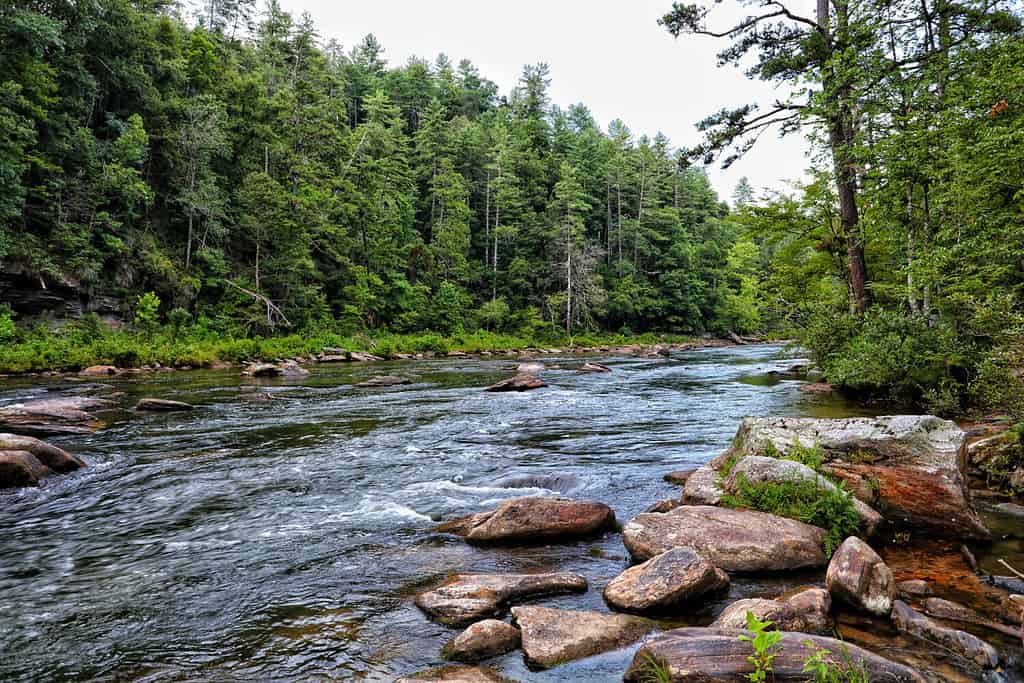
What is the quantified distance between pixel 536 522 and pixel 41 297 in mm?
27499

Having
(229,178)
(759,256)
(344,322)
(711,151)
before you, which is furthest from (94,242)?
(759,256)

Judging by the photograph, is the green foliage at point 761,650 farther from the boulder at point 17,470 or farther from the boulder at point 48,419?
the boulder at point 48,419

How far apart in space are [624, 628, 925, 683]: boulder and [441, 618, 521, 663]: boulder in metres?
0.78

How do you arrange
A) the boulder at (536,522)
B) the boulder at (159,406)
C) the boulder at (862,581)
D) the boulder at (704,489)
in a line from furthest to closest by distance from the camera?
the boulder at (159,406), the boulder at (704,489), the boulder at (536,522), the boulder at (862,581)

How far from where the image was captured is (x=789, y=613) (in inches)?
141

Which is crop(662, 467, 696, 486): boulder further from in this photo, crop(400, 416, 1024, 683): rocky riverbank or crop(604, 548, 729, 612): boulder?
crop(604, 548, 729, 612): boulder

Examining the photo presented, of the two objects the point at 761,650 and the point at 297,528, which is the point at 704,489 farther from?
the point at 297,528

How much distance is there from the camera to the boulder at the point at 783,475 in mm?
5082

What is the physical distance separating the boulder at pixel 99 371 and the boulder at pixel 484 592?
822 inches

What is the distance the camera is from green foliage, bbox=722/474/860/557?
4957mm

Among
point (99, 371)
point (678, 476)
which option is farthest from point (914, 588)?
point (99, 371)

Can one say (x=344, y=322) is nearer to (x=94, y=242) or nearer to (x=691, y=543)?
(x=94, y=242)

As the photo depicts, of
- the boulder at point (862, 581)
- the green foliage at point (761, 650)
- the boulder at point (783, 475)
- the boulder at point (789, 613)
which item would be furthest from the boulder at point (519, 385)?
the green foliage at point (761, 650)

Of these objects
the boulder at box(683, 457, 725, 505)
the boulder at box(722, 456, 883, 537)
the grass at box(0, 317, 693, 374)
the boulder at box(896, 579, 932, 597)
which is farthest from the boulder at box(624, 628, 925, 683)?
the grass at box(0, 317, 693, 374)
